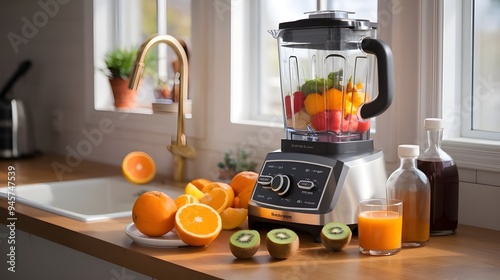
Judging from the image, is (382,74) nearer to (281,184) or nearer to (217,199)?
(281,184)

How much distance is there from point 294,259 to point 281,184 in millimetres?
223

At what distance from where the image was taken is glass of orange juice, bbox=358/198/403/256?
1.56 meters

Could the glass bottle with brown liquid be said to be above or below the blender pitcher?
below

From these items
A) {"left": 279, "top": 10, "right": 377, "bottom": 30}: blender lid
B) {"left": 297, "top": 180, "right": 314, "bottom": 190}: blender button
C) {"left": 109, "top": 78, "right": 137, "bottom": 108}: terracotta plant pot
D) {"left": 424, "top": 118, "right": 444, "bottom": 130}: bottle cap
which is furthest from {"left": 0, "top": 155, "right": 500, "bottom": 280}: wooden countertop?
{"left": 109, "top": 78, "right": 137, "bottom": 108}: terracotta plant pot

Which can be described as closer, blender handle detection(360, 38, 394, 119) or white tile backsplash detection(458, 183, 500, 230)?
blender handle detection(360, 38, 394, 119)

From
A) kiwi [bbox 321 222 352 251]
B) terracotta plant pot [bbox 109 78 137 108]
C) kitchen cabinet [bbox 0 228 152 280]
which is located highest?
terracotta plant pot [bbox 109 78 137 108]

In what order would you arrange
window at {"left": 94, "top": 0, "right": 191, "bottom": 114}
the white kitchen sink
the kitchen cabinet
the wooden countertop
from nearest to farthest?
the wooden countertop
the kitchen cabinet
the white kitchen sink
window at {"left": 94, "top": 0, "right": 191, "bottom": 114}

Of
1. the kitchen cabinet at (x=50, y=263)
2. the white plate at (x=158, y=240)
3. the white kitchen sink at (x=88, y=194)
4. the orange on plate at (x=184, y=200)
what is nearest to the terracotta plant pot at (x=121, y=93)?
the white kitchen sink at (x=88, y=194)

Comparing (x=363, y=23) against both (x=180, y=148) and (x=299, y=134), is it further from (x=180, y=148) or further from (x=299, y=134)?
(x=180, y=148)

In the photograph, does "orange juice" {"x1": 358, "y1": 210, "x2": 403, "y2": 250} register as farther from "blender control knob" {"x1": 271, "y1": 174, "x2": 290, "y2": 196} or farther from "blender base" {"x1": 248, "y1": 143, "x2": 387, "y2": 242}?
"blender control knob" {"x1": 271, "y1": 174, "x2": 290, "y2": 196}

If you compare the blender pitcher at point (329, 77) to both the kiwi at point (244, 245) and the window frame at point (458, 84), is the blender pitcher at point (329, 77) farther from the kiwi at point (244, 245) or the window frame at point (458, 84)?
the kiwi at point (244, 245)

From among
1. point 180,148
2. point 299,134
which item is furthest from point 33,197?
point 299,134

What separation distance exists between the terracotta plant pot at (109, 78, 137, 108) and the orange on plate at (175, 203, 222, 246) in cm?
134

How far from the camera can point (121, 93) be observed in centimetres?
300
